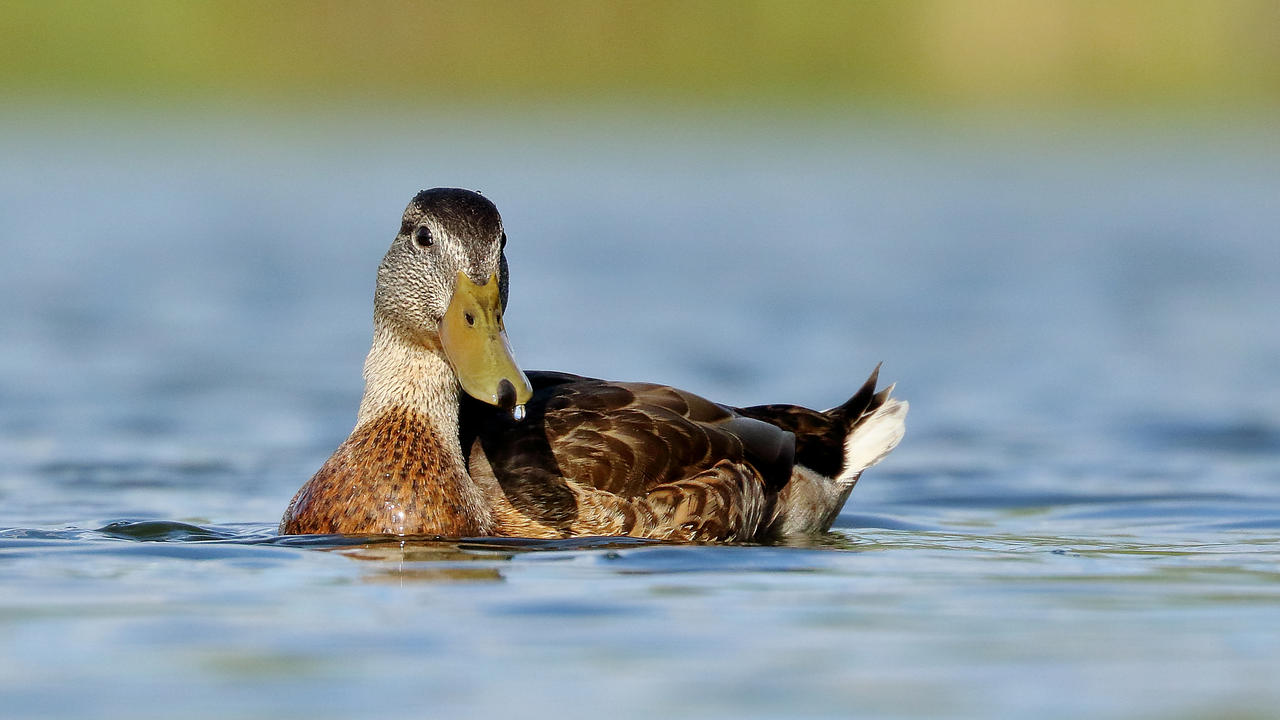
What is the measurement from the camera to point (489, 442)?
8945 mm

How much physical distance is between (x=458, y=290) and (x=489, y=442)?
87 cm

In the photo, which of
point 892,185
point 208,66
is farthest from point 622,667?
point 208,66

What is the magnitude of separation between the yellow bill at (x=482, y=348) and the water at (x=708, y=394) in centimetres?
68

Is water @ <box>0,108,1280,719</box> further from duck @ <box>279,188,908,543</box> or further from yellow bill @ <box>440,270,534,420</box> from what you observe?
yellow bill @ <box>440,270,534,420</box>

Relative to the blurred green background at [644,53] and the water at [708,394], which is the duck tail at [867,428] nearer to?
the water at [708,394]

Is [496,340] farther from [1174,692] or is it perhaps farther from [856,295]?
[856,295]

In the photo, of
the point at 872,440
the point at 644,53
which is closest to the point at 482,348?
the point at 872,440

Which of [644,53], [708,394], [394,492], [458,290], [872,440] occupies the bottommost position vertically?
[394,492]

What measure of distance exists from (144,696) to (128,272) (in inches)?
687

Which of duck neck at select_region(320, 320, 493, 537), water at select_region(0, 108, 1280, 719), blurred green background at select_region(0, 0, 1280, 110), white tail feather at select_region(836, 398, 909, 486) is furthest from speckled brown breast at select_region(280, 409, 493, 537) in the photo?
blurred green background at select_region(0, 0, 1280, 110)

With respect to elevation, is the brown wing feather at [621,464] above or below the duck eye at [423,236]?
below

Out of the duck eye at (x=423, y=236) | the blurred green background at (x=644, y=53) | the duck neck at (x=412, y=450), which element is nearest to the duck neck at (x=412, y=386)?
the duck neck at (x=412, y=450)

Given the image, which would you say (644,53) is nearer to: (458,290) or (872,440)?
(872,440)

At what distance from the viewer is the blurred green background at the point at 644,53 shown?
159ft
